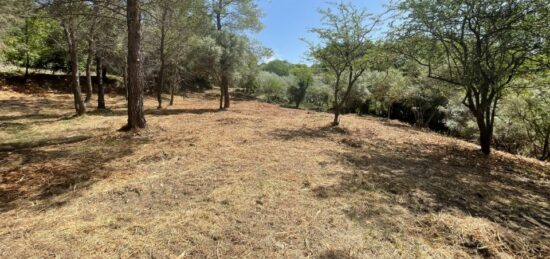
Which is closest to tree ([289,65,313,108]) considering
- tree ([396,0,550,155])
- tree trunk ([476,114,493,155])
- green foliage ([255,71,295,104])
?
green foliage ([255,71,295,104])

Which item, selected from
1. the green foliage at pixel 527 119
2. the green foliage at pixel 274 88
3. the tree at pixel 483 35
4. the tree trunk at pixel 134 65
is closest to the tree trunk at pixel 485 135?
the tree at pixel 483 35

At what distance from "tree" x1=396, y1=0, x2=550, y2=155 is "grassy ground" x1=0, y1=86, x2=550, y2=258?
2252 mm

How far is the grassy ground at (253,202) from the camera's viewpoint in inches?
107

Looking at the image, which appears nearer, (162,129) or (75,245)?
(75,245)

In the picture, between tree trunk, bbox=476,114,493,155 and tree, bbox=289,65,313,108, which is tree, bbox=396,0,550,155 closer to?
tree trunk, bbox=476,114,493,155

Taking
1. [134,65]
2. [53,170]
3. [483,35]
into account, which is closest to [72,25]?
[134,65]

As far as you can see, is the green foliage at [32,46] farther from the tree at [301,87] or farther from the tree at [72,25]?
the tree at [301,87]

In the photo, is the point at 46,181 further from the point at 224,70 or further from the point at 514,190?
the point at 224,70

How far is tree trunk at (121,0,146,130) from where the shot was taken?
6861 mm

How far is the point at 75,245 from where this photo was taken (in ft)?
8.36

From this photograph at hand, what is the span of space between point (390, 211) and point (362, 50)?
8234mm

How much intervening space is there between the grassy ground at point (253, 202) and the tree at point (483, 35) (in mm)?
2252

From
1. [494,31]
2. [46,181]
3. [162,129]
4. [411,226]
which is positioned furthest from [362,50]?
[46,181]

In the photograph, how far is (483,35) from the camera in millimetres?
6906
